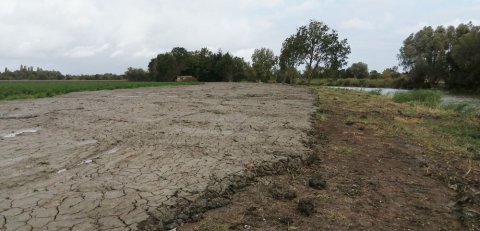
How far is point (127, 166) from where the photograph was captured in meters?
5.40

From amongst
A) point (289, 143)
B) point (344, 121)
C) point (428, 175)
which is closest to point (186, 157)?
point (289, 143)

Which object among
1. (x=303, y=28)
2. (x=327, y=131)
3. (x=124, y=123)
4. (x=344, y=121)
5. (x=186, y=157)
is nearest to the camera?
(x=186, y=157)

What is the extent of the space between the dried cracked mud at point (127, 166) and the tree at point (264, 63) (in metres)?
66.8

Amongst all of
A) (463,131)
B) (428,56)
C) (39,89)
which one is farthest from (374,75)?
(463,131)

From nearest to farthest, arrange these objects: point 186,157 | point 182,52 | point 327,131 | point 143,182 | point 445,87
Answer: point 143,182, point 186,157, point 327,131, point 445,87, point 182,52

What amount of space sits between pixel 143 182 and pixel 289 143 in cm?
300

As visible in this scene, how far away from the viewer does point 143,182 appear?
184 inches

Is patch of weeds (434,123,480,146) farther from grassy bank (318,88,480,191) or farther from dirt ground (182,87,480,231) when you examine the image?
dirt ground (182,87,480,231)

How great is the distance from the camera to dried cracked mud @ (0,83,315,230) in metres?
3.79

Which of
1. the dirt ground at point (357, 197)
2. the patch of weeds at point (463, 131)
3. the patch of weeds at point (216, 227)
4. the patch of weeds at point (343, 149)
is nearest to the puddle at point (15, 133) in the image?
the dirt ground at point (357, 197)

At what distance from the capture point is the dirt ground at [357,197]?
371 centimetres

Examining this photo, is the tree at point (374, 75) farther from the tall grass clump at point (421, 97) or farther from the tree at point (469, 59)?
the tall grass clump at point (421, 97)

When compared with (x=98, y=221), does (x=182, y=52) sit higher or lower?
higher

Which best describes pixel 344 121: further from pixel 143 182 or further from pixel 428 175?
pixel 143 182
